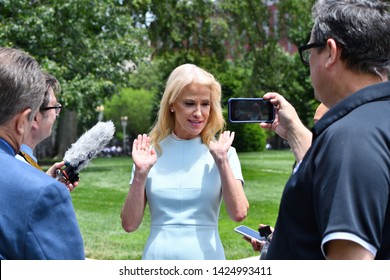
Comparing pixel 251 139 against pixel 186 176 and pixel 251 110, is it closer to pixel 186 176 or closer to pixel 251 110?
pixel 186 176

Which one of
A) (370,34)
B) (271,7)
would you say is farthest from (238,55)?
(370,34)

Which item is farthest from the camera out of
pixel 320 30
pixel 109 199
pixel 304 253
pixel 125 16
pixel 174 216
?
pixel 125 16

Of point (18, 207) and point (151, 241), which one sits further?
point (151, 241)

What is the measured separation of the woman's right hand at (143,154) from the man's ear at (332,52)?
5.94 ft

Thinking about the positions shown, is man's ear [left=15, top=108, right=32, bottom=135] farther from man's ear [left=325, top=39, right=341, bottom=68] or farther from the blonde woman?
the blonde woman

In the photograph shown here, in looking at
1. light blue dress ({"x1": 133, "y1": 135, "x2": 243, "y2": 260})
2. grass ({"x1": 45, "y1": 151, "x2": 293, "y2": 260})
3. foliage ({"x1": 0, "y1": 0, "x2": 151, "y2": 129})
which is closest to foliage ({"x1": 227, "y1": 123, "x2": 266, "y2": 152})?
grass ({"x1": 45, "y1": 151, "x2": 293, "y2": 260})

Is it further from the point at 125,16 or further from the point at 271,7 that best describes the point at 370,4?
the point at 271,7

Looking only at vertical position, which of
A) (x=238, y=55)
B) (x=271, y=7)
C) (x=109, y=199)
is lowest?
(x=109, y=199)

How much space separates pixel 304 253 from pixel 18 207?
895mm

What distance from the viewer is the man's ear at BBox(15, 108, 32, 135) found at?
228cm

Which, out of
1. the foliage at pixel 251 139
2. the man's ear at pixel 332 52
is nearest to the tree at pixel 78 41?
the man's ear at pixel 332 52

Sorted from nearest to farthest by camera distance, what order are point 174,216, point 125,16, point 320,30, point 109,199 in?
point 320,30 < point 174,216 < point 109,199 < point 125,16

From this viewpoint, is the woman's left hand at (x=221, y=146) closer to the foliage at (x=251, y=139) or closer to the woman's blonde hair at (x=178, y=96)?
the woman's blonde hair at (x=178, y=96)

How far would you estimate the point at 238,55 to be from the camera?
31094 mm
